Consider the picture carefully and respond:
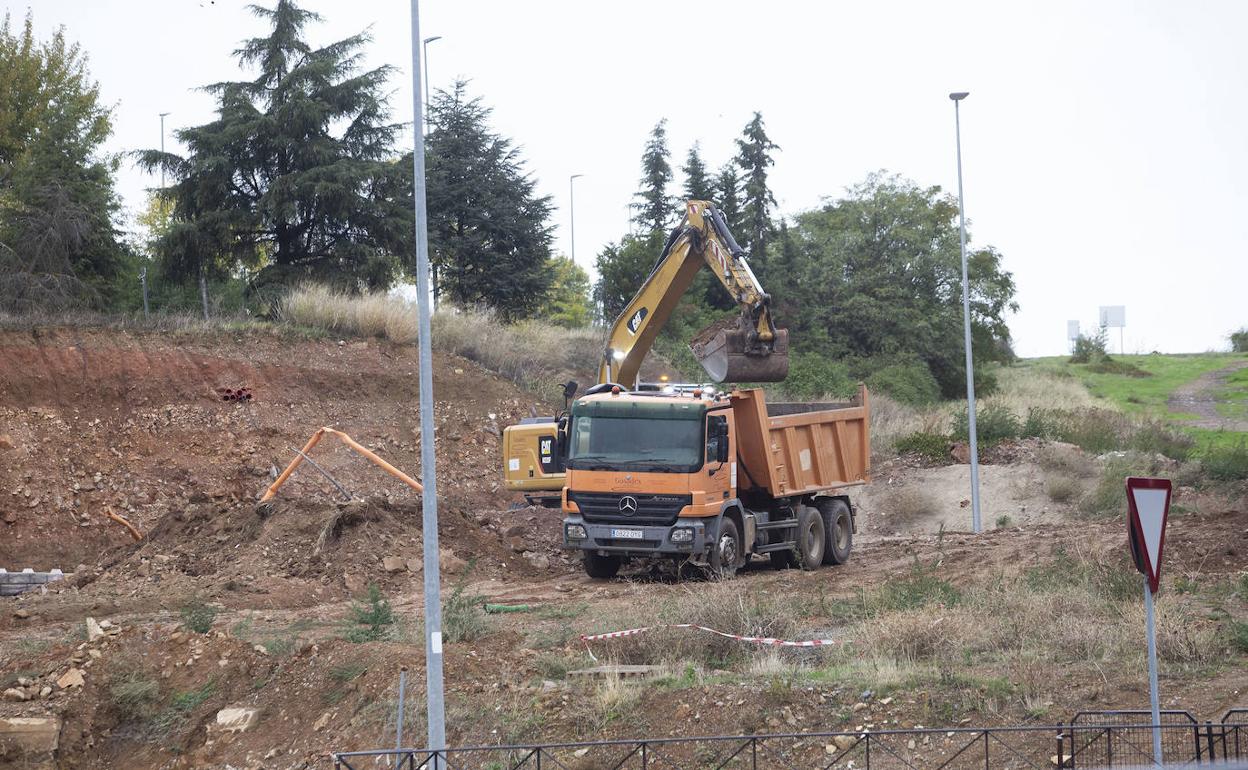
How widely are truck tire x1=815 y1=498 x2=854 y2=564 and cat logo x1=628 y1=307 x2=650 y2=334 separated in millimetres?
4542

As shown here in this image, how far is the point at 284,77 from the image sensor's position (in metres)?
35.2

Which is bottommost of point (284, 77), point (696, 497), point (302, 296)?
point (696, 497)

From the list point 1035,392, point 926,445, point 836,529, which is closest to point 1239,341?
point 1035,392

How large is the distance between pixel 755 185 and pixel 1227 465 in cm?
2895

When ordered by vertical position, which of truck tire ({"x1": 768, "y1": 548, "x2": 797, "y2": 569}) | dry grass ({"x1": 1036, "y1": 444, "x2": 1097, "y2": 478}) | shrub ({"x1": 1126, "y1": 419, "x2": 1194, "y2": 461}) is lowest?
truck tire ({"x1": 768, "y1": 548, "x2": 797, "y2": 569})

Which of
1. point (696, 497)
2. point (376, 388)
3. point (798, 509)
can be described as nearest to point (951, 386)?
point (376, 388)

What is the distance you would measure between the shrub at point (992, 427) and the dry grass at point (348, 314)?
52.3ft

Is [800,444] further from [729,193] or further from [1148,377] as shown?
[1148,377]

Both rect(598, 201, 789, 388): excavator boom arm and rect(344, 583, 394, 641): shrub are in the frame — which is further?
rect(598, 201, 789, 388): excavator boom arm

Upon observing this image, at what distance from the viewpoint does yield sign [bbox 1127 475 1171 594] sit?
27.2 feet

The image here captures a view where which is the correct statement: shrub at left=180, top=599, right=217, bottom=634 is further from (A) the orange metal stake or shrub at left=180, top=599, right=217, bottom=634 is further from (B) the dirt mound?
(A) the orange metal stake

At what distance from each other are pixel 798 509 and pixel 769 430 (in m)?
2.07

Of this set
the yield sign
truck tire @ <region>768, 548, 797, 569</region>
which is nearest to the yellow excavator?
truck tire @ <region>768, 548, 797, 569</region>

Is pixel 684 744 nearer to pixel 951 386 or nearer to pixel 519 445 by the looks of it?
pixel 519 445
